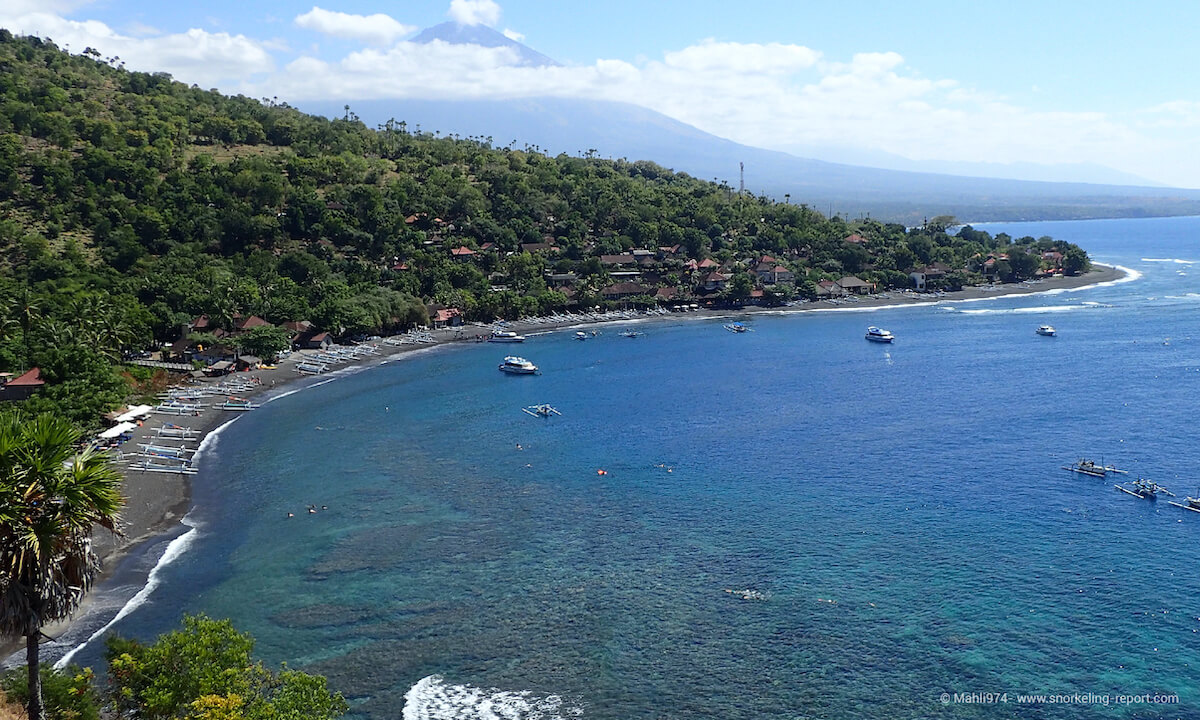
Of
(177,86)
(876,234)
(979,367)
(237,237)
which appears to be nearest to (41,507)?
(979,367)

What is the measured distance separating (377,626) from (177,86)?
144 metres

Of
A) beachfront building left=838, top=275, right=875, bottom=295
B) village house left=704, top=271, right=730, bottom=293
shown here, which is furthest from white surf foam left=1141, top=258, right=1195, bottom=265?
village house left=704, top=271, right=730, bottom=293

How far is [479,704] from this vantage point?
79.8 ft

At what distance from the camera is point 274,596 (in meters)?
30.9

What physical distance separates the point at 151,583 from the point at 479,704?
50.8ft

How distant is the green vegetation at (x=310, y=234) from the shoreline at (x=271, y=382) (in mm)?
3557

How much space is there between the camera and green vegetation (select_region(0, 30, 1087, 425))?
249ft

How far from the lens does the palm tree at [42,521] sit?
42.9ft

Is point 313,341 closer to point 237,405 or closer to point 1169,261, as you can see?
point 237,405

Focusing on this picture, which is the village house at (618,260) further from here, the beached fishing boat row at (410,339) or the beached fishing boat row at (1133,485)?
the beached fishing boat row at (1133,485)

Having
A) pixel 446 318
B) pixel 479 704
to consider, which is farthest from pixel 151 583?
pixel 446 318

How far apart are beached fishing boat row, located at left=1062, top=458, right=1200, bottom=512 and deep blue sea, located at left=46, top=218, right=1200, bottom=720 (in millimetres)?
718

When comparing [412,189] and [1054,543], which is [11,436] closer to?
[1054,543]

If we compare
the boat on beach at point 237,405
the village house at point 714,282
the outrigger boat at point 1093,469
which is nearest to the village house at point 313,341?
the boat on beach at point 237,405
